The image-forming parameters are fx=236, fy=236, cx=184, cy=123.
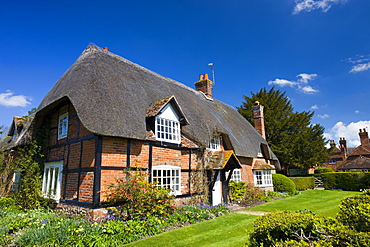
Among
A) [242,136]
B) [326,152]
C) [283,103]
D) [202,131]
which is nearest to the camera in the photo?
[202,131]

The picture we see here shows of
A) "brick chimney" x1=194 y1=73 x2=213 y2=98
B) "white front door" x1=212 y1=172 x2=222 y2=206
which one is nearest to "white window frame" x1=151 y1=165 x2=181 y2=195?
"white front door" x1=212 y1=172 x2=222 y2=206

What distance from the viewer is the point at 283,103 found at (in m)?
30.1

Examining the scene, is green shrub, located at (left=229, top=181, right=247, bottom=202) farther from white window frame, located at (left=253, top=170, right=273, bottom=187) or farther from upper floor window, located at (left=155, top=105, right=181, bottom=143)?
upper floor window, located at (left=155, top=105, right=181, bottom=143)

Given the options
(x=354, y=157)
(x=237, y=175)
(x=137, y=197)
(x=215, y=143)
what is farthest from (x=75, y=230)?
(x=354, y=157)

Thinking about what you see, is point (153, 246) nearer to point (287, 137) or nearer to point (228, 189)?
point (228, 189)

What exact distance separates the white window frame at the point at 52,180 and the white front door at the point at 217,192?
712 centimetres

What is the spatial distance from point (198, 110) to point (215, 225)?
674cm

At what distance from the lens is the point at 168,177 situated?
9.80m

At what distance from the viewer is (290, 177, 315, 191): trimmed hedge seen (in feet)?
72.2

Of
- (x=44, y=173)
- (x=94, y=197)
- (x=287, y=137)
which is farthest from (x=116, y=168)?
(x=287, y=137)

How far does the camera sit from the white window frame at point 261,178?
16656mm

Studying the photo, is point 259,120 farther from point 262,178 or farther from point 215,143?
point 215,143

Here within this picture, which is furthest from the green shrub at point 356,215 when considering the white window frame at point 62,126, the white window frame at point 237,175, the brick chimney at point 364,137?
the brick chimney at point 364,137

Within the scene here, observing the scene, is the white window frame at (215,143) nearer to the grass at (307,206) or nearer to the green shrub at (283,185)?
the grass at (307,206)
